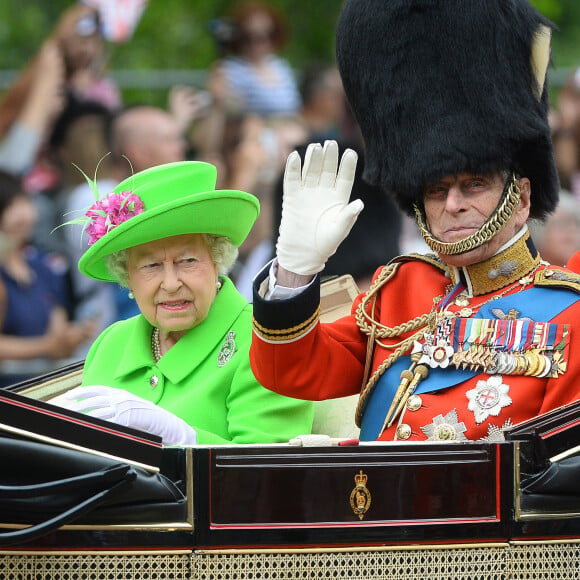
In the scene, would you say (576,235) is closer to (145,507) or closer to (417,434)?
(417,434)

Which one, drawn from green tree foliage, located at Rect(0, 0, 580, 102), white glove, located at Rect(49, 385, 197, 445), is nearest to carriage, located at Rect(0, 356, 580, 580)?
white glove, located at Rect(49, 385, 197, 445)

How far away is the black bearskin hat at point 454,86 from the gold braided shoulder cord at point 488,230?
8 centimetres

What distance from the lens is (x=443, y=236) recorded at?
11.8 ft

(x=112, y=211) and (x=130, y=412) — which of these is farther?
(x=112, y=211)

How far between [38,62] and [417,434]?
502 centimetres

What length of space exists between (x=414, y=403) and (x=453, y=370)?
14 cm

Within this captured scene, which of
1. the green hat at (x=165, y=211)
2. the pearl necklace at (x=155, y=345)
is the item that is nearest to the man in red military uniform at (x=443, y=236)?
the green hat at (x=165, y=211)

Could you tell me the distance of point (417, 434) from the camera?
3.60m

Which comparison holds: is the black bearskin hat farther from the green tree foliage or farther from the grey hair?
the green tree foliage

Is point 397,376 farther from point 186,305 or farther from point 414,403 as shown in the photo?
point 186,305

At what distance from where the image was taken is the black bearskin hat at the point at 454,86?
363 centimetres

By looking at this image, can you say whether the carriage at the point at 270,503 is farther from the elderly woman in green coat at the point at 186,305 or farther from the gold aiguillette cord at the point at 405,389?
the elderly woman in green coat at the point at 186,305

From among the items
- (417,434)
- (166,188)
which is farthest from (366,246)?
(417,434)

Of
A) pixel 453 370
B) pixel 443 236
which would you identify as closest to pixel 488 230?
pixel 443 236
